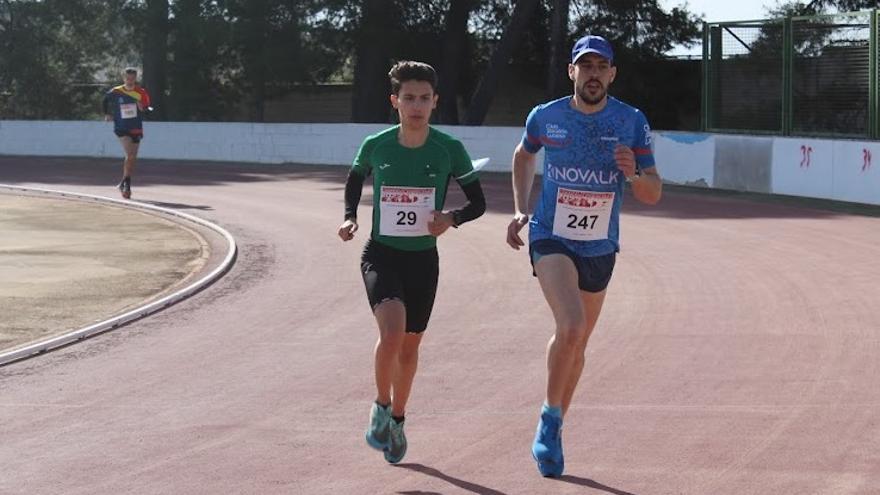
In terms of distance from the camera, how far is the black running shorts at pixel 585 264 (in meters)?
7.27

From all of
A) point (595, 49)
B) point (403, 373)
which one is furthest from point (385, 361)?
point (595, 49)

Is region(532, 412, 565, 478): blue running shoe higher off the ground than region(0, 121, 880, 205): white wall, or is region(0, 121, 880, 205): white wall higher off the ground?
region(0, 121, 880, 205): white wall

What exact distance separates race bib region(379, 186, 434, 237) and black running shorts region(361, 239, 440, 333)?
121 millimetres

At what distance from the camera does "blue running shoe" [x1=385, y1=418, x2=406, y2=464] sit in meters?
7.24

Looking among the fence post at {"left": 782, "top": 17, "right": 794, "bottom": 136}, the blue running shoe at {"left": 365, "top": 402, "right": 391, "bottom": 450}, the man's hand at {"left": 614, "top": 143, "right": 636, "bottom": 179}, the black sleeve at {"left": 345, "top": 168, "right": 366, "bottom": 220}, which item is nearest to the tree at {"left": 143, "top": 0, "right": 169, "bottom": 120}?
the fence post at {"left": 782, "top": 17, "right": 794, "bottom": 136}

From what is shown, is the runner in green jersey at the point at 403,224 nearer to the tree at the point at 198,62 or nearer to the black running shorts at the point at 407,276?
A: the black running shorts at the point at 407,276

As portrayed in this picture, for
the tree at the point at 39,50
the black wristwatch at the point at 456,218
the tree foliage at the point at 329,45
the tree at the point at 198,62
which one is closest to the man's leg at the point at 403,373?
the black wristwatch at the point at 456,218

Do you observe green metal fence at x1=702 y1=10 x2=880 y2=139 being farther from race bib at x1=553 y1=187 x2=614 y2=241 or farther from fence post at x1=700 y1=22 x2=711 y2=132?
race bib at x1=553 y1=187 x2=614 y2=241

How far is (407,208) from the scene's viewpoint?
23.9 ft

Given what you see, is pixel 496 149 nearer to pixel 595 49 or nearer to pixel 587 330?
pixel 587 330

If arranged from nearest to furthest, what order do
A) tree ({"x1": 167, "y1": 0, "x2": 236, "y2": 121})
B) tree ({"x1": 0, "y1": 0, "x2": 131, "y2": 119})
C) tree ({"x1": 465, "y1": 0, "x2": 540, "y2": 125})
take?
tree ({"x1": 465, "y1": 0, "x2": 540, "y2": 125}), tree ({"x1": 167, "y1": 0, "x2": 236, "y2": 121}), tree ({"x1": 0, "y1": 0, "x2": 131, "y2": 119})

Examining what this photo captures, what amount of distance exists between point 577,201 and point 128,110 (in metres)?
18.0

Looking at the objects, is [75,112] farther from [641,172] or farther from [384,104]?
[641,172]

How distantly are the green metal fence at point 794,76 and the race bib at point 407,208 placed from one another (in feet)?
56.2
